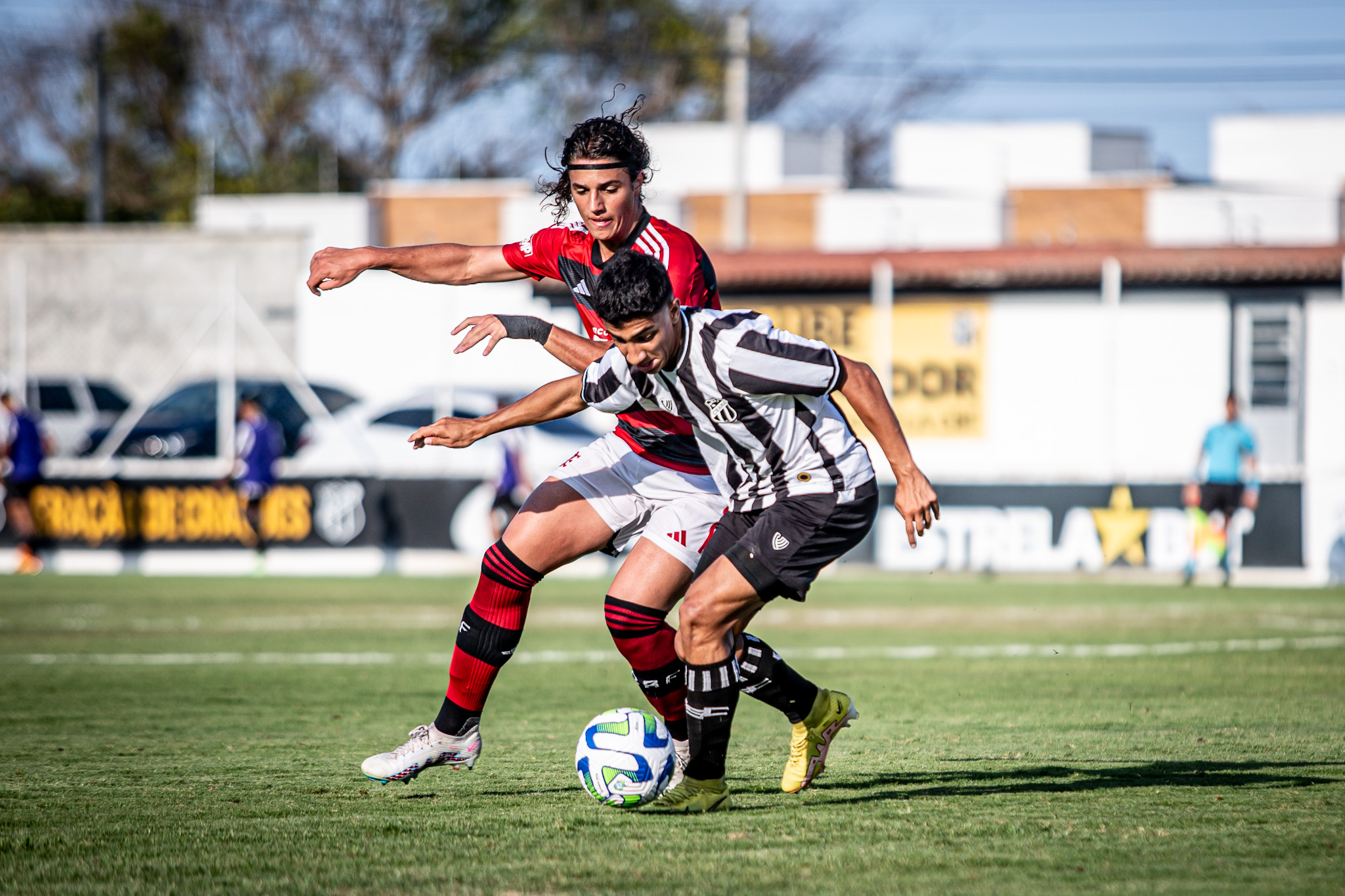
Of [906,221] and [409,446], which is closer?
[409,446]

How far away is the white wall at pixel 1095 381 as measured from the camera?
23.5m

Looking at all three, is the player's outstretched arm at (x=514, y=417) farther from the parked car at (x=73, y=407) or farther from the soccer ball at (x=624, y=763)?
the parked car at (x=73, y=407)

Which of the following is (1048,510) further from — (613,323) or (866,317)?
(613,323)

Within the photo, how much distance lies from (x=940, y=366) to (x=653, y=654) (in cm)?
1950

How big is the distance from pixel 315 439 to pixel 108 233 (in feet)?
48.4

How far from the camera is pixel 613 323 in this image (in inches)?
183

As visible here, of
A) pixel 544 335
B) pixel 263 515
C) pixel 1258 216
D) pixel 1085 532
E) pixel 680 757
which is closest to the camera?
pixel 544 335

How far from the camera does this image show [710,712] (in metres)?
5.07

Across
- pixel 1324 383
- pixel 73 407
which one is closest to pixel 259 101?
pixel 73 407

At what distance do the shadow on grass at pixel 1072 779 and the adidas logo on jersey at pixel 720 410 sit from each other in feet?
4.66

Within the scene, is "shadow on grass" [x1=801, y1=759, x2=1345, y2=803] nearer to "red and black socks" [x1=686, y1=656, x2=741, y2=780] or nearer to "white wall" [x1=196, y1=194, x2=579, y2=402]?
"red and black socks" [x1=686, y1=656, x2=741, y2=780]

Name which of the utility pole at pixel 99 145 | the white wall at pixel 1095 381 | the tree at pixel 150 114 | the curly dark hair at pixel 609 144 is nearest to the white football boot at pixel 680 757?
the curly dark hair at pixel 609 144

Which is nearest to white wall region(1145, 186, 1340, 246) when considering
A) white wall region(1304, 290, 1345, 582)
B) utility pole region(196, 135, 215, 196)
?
white wall region(1304, 290, 1345, 582)

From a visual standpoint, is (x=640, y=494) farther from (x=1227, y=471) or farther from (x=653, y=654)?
(x=1227, y=471)
